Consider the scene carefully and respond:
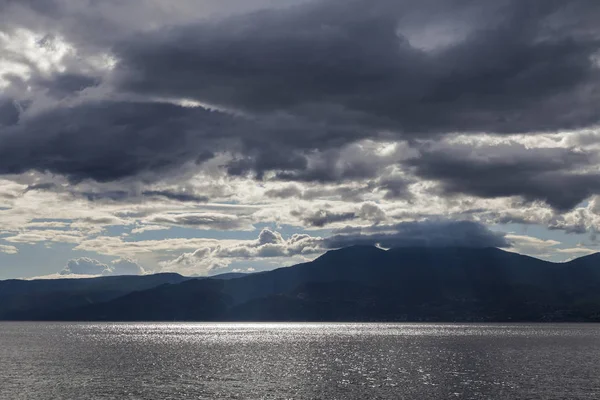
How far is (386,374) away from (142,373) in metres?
62.5

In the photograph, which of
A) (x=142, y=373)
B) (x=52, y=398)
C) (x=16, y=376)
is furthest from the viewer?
(x=142, y=373)

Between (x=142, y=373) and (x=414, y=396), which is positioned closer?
(x=414, y=396)

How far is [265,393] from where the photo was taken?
137m

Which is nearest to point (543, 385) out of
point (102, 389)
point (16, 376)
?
point (102, 389)

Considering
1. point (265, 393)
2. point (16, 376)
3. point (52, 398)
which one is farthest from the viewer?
point (16, 376)

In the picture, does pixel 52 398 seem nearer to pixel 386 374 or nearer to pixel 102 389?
pixel 102 389

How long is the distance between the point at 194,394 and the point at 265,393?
45.0 feet

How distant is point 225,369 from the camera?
191m

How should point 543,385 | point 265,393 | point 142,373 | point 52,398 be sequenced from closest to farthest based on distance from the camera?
point 52,398 < point 265,393 < point 543,385 < point 142,373

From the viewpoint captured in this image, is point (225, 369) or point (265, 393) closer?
point (265, 393)

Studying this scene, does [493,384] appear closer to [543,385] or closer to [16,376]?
[543,385]

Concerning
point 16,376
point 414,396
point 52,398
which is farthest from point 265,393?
point 16,376

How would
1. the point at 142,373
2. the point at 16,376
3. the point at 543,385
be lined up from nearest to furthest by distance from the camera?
the point at 543,385
the point at 16,376
the point at 142,373

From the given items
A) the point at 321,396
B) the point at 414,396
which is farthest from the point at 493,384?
the point at 321,396
